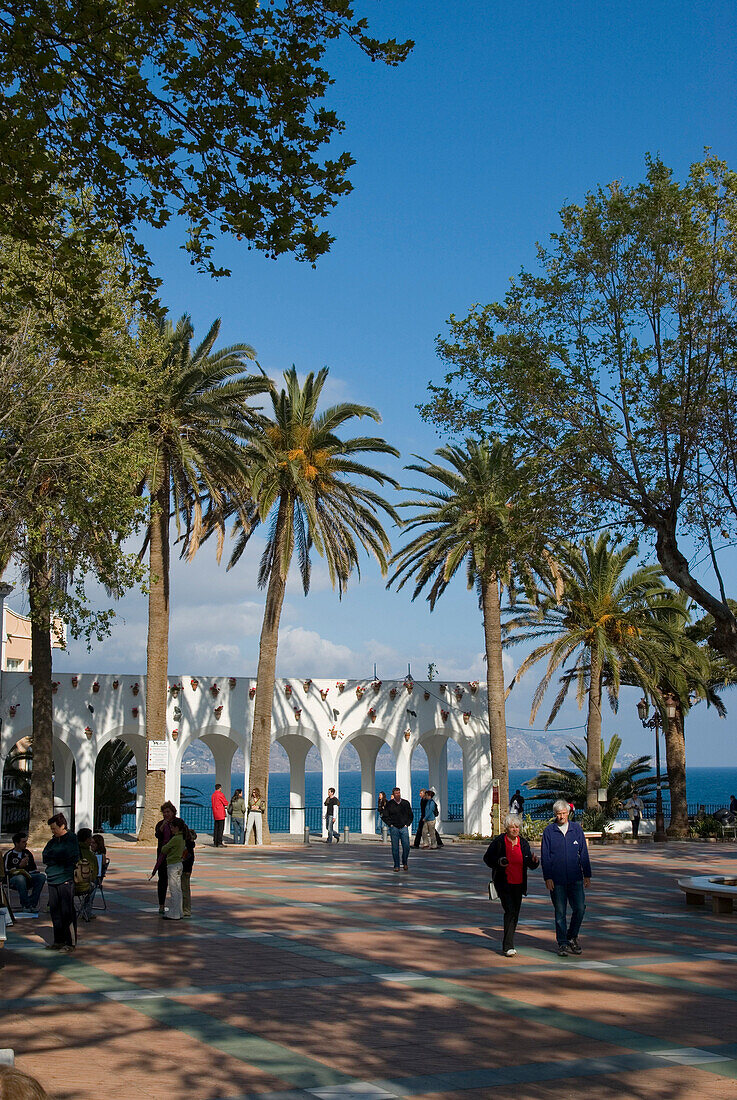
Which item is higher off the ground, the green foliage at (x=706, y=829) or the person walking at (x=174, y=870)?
the person walking at (x=174, y=870)

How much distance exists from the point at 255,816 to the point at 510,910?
1937 cm

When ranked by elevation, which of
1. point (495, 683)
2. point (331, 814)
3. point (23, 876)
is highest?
point (495, 683)

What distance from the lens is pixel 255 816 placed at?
30.1m

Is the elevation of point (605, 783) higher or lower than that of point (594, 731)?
lower

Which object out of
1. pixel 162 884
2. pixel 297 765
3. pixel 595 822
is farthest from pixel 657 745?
pixel 162 884

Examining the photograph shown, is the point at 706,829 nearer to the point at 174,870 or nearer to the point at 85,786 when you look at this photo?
the point at 85,786

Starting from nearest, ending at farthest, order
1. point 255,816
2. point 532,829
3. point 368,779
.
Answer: point 255,816, point 532,829, point 368,779

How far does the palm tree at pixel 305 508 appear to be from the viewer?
3131 centimetres

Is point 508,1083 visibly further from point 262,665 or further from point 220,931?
point 262,665

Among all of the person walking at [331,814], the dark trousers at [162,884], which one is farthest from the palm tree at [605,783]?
the dark trousers at [162,884]

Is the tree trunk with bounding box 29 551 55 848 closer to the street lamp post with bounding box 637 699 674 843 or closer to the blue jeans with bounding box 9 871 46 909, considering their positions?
the blue jeans with bounding box 9 871 46 909

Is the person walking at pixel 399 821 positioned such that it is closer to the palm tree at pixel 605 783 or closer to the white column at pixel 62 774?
the white column at pixel 62 774

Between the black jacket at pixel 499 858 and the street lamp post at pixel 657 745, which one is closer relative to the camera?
the black jacket at pixel 499 858

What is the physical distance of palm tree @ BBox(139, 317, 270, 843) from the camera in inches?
1093
